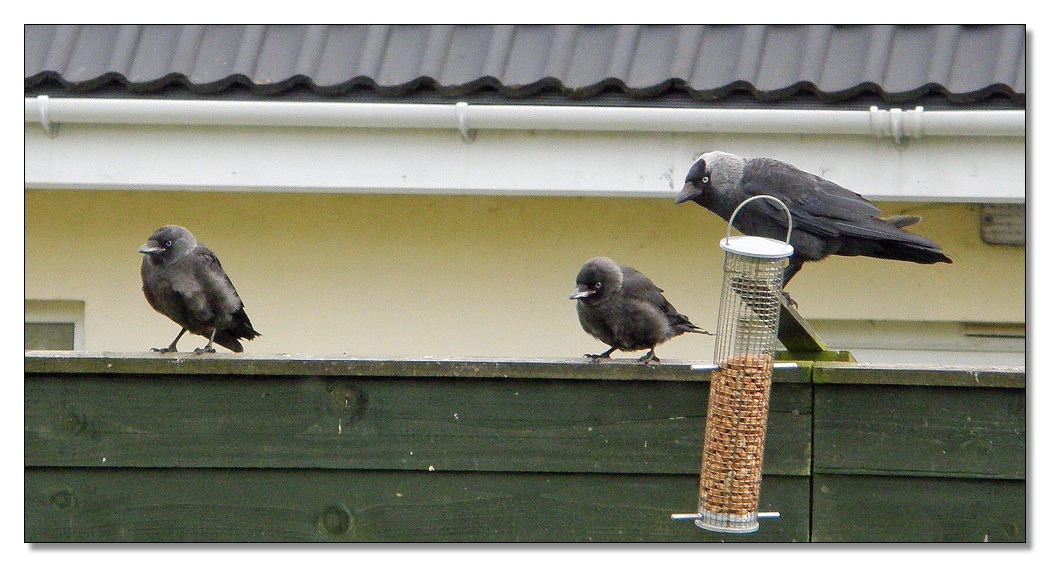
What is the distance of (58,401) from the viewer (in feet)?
7.69

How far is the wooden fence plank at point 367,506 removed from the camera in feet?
7.54

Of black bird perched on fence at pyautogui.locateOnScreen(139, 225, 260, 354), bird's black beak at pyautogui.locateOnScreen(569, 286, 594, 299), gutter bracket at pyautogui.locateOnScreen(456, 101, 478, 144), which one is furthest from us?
gutter bracket at pyautogui.locateOnScreen(456, 101, 478, 144)

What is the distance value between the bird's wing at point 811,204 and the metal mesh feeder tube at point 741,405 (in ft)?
6.69

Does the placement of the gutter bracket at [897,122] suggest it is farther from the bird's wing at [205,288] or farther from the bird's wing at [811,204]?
the bird's wing at [205,288]

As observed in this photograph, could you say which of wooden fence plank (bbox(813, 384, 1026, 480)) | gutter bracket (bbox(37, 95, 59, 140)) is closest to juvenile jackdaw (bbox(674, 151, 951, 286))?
wooden fence plank (bbox(813, 384, 1026, 480))

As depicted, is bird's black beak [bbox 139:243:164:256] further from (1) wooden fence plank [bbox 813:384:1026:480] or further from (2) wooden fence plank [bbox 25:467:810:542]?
(1) wooden fence plank [bbox 813:384:1026:480]

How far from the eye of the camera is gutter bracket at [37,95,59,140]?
506 centimetres

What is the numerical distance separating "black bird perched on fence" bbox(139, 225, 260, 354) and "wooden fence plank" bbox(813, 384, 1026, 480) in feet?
9.55

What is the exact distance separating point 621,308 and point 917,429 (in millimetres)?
2390

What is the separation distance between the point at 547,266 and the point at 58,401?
3764 millimetres

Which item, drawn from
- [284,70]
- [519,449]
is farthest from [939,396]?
[284,70]

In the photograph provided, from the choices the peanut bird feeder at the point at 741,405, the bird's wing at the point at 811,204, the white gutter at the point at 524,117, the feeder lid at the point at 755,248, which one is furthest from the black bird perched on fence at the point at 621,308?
the feeder lid at the point at 755,248

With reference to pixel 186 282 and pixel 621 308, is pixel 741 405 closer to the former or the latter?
pixel 621 308

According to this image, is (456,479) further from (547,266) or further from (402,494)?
(547,266)
